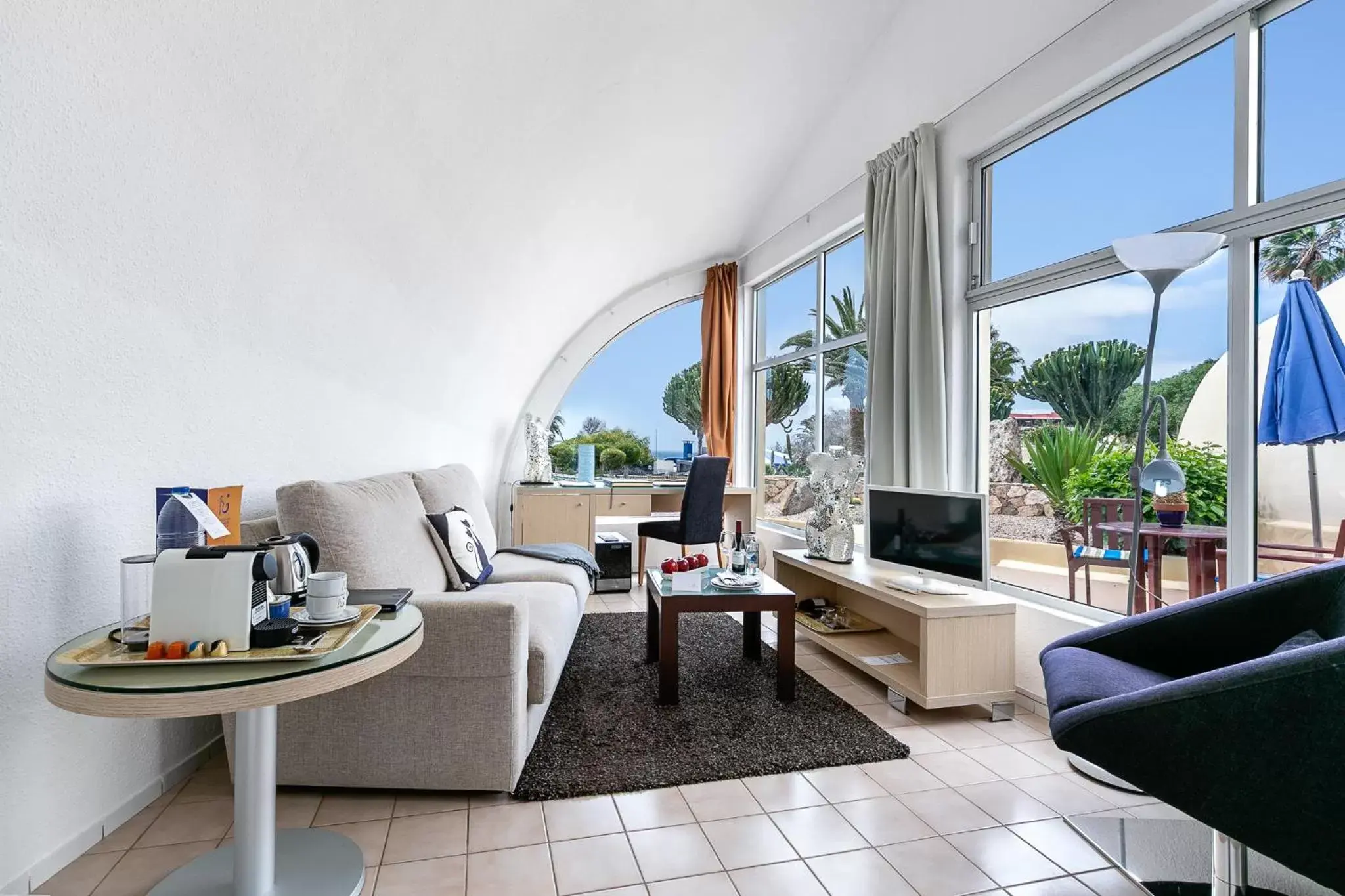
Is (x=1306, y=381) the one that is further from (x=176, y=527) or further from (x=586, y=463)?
(x=586, y=463)

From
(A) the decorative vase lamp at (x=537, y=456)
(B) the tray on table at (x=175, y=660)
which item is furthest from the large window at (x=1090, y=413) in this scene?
(A) the decorative vase lamp at (x=537, y=456)

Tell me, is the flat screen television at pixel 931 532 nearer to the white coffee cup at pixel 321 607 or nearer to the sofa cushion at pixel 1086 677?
the sofa cushion at pixel 1086 677

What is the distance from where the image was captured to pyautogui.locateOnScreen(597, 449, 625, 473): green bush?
6137 mm

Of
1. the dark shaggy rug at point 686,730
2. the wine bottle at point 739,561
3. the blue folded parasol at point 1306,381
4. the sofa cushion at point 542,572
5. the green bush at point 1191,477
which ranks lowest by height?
the dark shaggy rug at point 686,730

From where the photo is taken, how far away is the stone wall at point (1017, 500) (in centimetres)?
297

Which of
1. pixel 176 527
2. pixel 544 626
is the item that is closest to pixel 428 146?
pixel 176 527

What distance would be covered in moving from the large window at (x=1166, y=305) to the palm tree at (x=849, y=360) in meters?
1.11

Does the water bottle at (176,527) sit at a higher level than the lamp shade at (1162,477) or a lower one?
lower

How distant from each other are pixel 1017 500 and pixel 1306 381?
1195 mm

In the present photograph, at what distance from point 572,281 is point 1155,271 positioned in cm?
353

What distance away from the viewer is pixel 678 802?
75.2 inches

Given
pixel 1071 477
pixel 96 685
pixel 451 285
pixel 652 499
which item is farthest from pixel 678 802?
pixel 652 499

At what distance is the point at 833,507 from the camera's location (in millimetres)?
3432

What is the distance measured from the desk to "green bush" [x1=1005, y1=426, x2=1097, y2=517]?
2.28m
